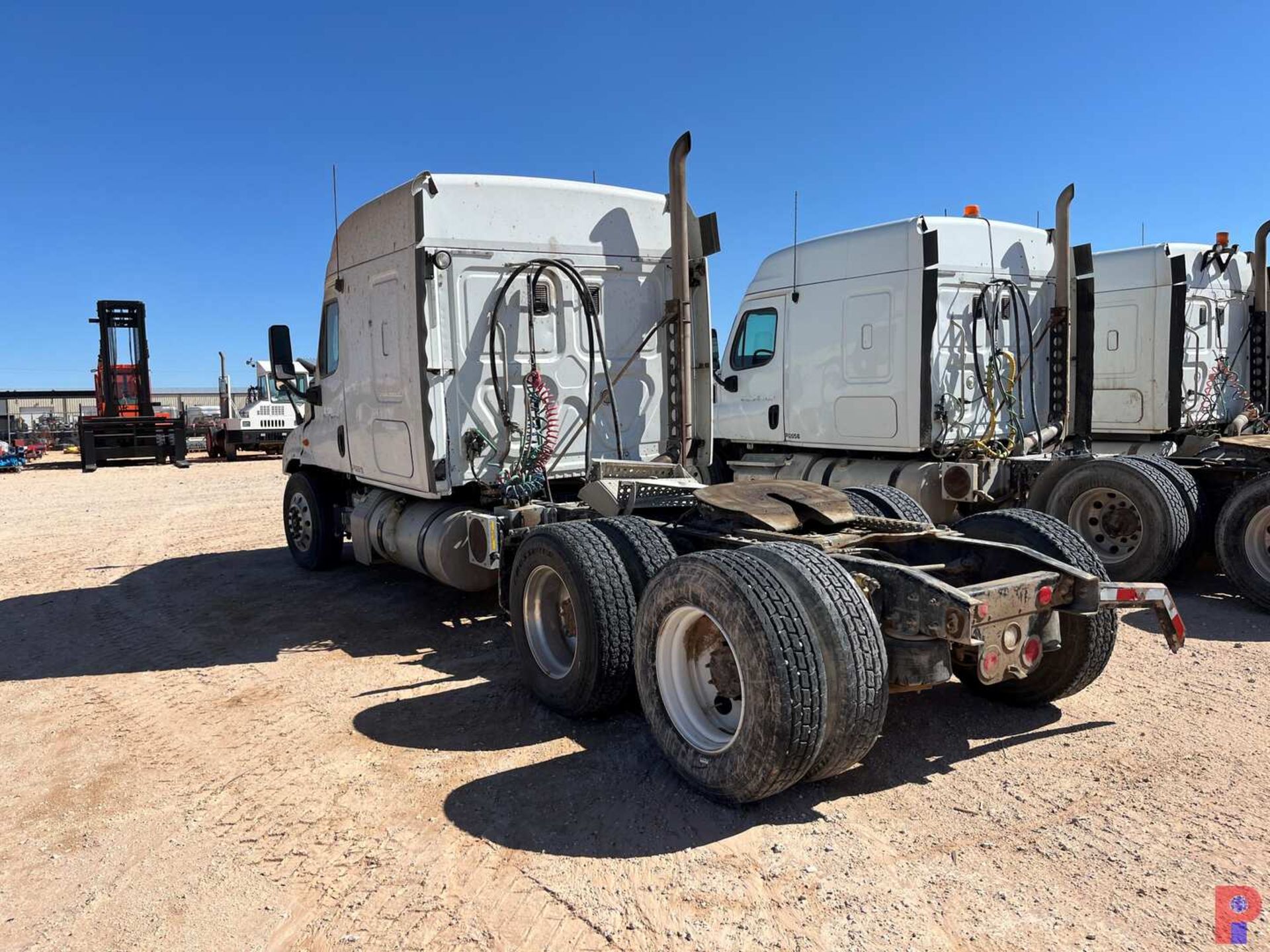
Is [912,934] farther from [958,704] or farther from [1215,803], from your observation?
[958,704]

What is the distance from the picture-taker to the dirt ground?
2.73 m

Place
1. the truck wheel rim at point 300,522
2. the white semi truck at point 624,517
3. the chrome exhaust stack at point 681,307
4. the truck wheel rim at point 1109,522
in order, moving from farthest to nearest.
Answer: the truck wheel rim at point 300,522, the truck wheel rim at point 1109,522, the chrome exhaust stack at point 681,307, the white semi truck at point 624,517

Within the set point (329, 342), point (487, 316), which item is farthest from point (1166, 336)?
point (329, 342)

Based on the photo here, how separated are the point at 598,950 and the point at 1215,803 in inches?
97.1

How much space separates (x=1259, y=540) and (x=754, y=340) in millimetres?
5154

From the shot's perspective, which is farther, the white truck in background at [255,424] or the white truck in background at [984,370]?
the white truck in background at [255,424]

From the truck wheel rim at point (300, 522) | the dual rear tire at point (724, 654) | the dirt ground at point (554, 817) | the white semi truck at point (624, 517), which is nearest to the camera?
the dirt ground at point (554, 817)

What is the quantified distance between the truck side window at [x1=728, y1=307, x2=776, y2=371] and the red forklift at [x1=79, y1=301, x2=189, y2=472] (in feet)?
60.9

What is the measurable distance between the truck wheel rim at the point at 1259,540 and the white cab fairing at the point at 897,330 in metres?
2.34

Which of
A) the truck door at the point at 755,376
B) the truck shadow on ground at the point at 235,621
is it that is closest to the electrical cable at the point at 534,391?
the truck shadow on ground at the point at 235,621

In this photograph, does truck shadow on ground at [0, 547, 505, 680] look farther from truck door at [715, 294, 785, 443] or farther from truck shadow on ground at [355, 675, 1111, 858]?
truck door at [715, 294, 785, 443]

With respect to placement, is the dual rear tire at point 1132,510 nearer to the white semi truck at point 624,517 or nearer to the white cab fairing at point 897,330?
the white cab fairing at point 897,330

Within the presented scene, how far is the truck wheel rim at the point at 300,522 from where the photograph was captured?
8.52m

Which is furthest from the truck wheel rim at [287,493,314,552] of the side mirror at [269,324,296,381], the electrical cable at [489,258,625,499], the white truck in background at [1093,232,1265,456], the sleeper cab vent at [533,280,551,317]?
the white truck in background at [1093,232,1265,456]
